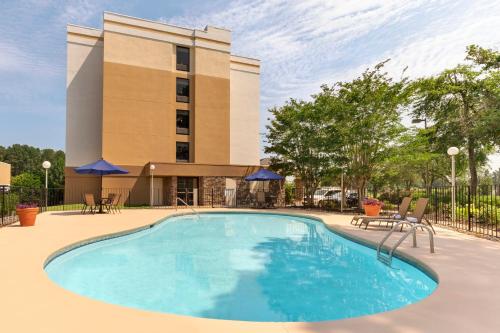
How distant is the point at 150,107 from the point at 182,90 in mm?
3174

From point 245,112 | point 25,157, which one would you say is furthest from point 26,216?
point 25,157

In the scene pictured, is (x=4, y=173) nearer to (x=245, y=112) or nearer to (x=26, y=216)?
(x=245, y=112)

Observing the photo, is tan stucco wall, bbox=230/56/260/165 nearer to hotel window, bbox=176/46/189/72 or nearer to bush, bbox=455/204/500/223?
hotel window, bbox=176/46/189/72

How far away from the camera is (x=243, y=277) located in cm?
585

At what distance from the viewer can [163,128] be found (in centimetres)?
2334

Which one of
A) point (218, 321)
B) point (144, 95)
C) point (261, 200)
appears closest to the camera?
point (218, 321)

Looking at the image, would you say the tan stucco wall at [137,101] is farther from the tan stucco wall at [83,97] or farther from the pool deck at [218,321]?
the pool deck at [218,321]

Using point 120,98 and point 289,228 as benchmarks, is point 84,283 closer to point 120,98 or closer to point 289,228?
point 289,228

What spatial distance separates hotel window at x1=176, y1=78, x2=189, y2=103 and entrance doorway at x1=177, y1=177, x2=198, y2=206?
6.64 meters

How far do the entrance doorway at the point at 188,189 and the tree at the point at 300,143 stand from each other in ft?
18.8

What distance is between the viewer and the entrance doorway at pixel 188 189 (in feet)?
72.0

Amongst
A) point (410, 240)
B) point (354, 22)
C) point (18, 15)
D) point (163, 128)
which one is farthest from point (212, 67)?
point (410, 240)

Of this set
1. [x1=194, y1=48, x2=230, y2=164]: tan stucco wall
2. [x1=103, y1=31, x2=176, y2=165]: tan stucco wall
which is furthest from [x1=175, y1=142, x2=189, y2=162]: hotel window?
[x1=194, y1=48, x2=230, y2=164]: tan stucco wall

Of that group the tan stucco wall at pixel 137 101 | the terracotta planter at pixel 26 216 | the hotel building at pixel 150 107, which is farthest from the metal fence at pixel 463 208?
the terracotta planter at pixel 26 216
